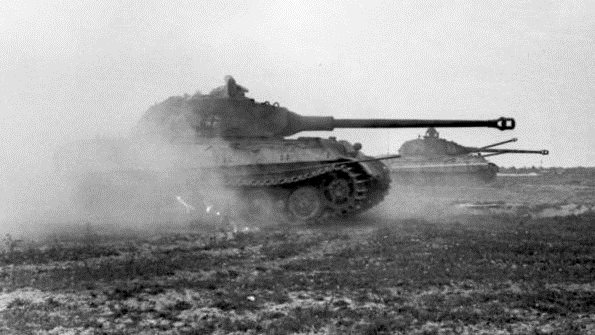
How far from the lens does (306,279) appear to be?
10.6 m

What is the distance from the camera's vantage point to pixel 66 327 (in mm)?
8039

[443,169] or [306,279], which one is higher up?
[443,169]

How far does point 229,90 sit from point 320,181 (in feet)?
12.7

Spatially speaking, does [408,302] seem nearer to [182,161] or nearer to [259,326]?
[259,326]

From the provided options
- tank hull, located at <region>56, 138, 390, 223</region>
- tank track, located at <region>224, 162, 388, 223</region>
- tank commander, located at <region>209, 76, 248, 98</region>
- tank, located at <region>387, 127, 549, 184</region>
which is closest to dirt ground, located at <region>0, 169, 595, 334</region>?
tank track, located at <region>224, 162, 388, 223</region>

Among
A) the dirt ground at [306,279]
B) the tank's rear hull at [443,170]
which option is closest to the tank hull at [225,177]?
the dirt ground at [306,279]

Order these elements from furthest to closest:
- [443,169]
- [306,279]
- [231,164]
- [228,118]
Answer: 1. [443,169]
2. [228,118]
3. [231,164]
4. [306,279]

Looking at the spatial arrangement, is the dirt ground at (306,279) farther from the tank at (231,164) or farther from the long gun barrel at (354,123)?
the long gun barrel at (354,123)

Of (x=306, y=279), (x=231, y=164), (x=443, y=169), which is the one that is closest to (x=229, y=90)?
(x=231, y=164)

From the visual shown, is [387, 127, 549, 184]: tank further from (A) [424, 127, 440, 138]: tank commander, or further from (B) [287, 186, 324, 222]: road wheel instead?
(B) [287, 186, 324, 222]: road wheel

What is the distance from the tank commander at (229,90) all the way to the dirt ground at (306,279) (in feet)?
13.6

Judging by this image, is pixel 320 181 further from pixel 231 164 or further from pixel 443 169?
pixel 443 169

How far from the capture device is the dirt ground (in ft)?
26.8

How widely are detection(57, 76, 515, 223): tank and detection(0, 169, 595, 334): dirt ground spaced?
1.41 m
